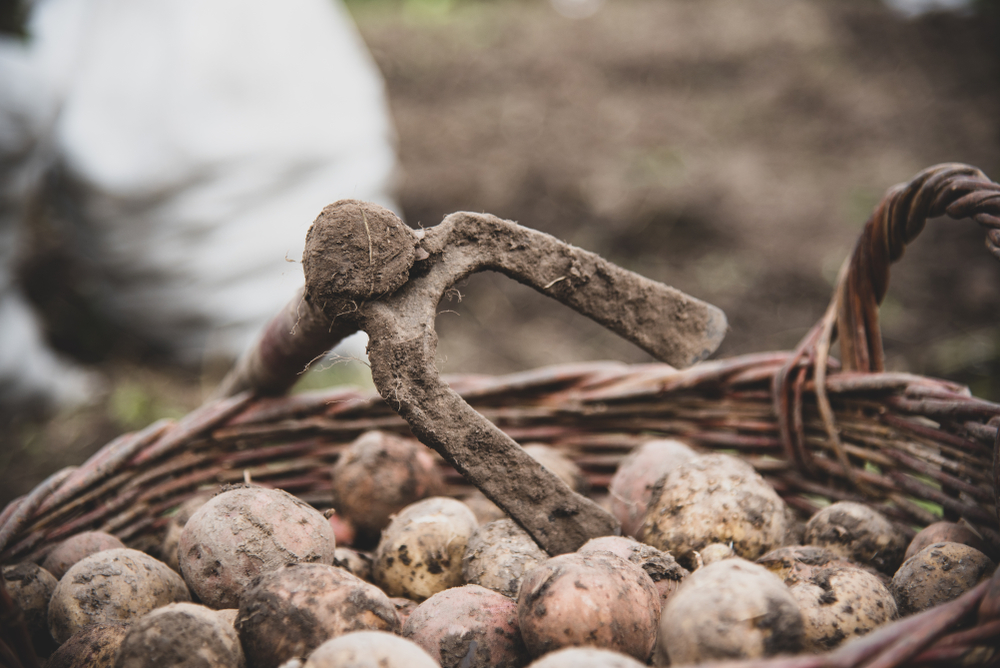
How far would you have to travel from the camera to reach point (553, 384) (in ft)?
5.20

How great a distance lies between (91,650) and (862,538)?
1.25 meters

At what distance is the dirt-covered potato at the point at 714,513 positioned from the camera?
1.17m

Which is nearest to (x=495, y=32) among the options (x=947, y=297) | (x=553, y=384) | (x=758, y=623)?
(x=947, y=297)

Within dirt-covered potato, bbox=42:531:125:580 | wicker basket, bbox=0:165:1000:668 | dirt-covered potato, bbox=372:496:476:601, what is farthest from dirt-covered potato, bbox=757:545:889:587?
dirt-covered potato, bbox=42:531:125:580

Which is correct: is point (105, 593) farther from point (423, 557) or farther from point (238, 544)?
point (423, 557)

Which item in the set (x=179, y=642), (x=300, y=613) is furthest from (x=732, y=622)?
(x=179, y=642)

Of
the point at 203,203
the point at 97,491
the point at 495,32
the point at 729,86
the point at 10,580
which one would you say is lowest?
the point at 10,580

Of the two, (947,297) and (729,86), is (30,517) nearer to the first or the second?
(947,297)

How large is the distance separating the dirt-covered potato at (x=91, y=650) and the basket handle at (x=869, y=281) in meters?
1.28

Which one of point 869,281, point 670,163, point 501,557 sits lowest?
point 501,557

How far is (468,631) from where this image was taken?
95 cm

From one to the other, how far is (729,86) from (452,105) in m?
2.06

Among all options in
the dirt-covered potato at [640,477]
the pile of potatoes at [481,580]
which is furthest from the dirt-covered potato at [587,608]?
the dirt-covered potato at [640,477]

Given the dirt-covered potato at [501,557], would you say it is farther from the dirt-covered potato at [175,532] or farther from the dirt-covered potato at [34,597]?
the dirt-covered potato at [34,597]
